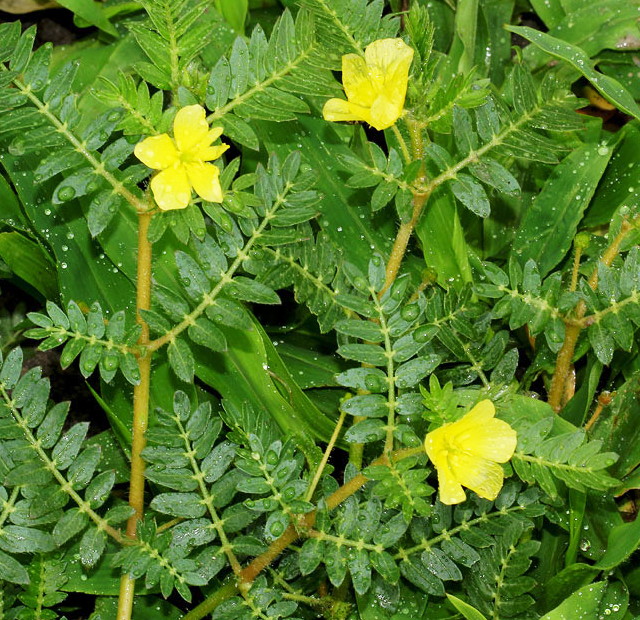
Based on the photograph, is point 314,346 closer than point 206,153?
No

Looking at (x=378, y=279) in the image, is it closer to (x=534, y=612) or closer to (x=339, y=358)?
(x=339, y=358)

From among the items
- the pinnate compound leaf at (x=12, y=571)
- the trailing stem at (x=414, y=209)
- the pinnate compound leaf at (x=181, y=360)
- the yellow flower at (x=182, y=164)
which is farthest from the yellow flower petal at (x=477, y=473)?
the pinnate compound leaf at (x=12, y=571)

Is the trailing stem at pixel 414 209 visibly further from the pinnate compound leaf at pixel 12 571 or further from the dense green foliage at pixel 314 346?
the pinnate compound leaf at pixel 12 571

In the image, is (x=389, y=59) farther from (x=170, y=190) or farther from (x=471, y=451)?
(x=471, y=451)

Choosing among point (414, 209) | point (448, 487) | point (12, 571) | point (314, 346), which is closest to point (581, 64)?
point (414, 209)

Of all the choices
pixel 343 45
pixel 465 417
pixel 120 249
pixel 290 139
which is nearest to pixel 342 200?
pixel 290 139
